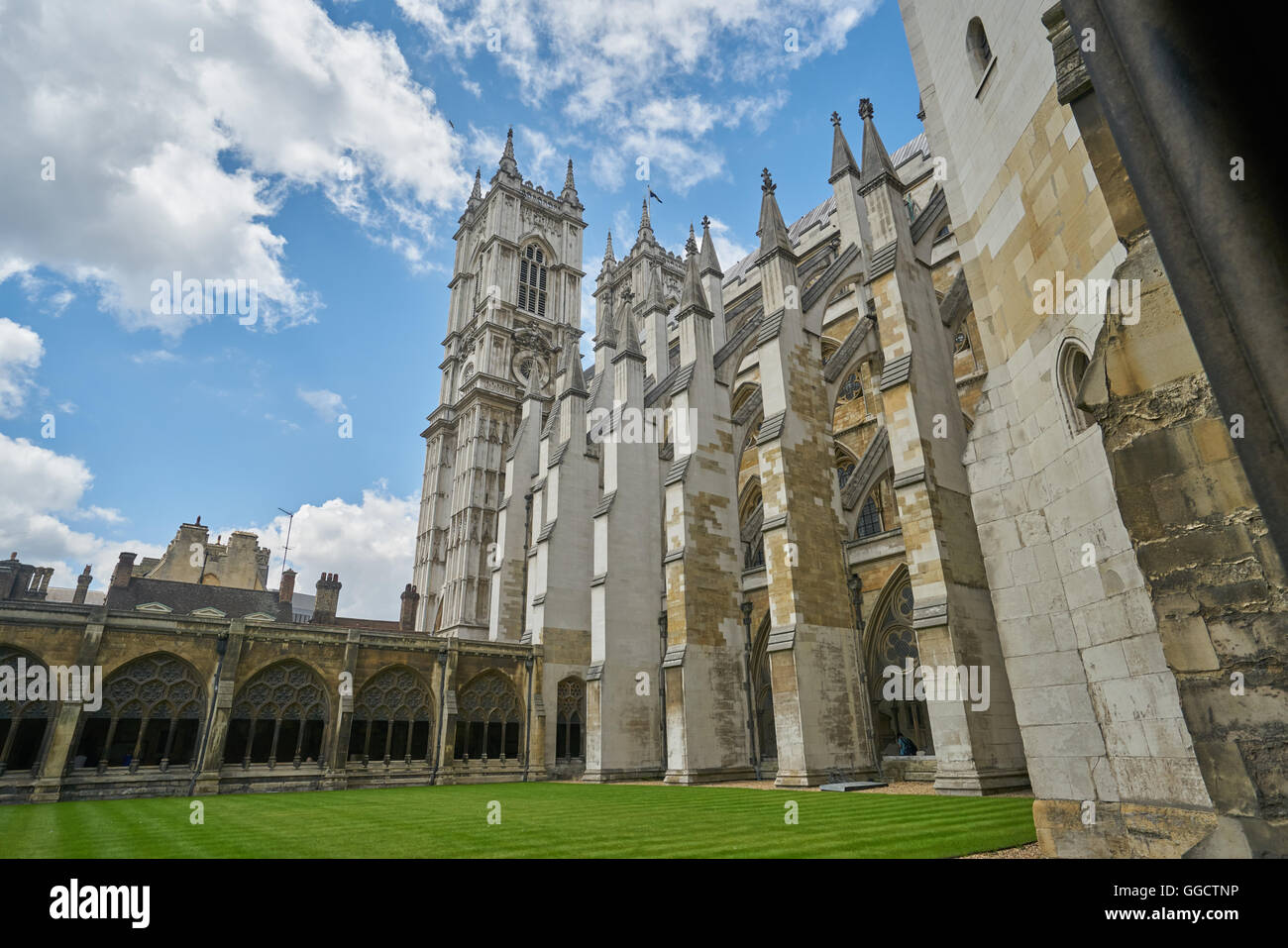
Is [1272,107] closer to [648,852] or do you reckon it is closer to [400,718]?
[648,852]

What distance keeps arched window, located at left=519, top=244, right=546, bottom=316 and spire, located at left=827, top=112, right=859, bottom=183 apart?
2757 cm

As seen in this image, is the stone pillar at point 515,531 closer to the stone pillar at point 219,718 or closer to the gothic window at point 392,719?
the gothic window at point 392,719

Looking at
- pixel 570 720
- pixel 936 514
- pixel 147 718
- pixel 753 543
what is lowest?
pixel 570 720

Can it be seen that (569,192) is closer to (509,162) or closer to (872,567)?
(509,162)

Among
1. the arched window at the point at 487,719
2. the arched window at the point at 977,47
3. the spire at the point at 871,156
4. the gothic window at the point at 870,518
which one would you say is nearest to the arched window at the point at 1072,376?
the arched window at the point at 977,47

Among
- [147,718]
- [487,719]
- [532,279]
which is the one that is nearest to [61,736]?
[147,718]

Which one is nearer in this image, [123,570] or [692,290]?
[692,290]

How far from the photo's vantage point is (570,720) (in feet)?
76.0

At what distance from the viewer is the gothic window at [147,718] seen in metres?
16.3

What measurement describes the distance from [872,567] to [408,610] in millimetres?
28487

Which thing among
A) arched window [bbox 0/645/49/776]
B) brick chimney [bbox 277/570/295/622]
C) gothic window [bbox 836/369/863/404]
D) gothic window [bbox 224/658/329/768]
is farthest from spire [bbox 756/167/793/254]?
brick chimney [bbox 277/570/295/622]

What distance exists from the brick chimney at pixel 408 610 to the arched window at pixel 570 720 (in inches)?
656

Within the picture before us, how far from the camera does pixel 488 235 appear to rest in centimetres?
4412

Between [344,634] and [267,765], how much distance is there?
3.84 meters
